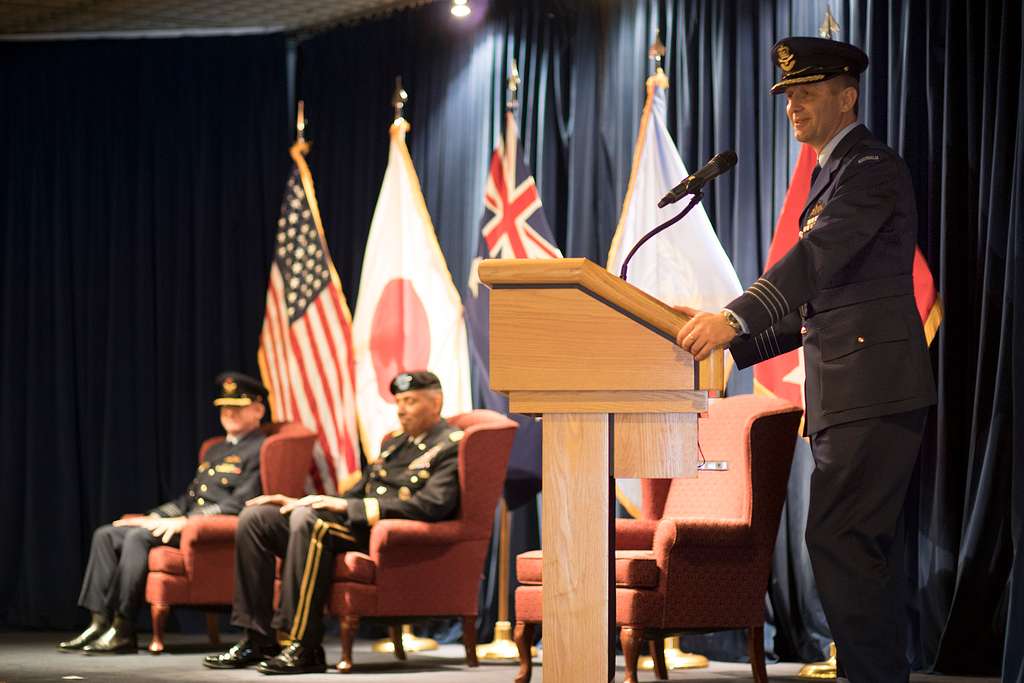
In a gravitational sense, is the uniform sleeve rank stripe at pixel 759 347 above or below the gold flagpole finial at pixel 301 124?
below

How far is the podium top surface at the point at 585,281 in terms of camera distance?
230 cm

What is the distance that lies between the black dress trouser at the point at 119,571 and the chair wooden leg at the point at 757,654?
296cm

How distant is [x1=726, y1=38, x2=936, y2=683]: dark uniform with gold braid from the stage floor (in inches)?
76.0

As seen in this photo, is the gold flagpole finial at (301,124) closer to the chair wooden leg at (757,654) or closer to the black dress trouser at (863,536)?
the chair wooden leg at (757,654)

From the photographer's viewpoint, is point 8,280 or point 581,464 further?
point 8,280

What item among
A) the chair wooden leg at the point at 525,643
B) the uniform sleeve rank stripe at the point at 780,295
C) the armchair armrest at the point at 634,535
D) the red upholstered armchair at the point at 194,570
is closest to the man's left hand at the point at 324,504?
the red upholstered armchair at the point at 194,570

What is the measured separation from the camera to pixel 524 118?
665 cm

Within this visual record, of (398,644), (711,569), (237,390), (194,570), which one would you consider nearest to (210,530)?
(194,570)

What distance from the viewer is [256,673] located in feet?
16.5

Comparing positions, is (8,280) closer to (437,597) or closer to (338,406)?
(338,406)

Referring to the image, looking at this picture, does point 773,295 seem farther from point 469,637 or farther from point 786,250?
point 469,637

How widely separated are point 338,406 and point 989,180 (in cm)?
348

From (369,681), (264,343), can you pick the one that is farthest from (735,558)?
(264,343)

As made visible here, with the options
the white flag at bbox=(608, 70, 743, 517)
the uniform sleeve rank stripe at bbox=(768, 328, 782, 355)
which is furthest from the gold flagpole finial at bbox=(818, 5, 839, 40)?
the uniform sleeve rank stripe at bbox=(768, 328, 782, 355)
